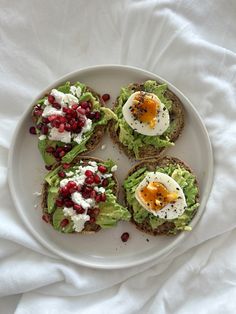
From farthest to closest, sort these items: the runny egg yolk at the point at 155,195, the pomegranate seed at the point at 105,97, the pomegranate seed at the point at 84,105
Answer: the pomegranate seed at the point at 105,97, the pomegranate seed at the point at 84,105, the runny egg yolk at the point at 155,195

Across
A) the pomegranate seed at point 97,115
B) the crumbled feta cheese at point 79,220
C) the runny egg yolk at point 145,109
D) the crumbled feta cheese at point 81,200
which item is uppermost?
the runny egg yolk at point 145,109

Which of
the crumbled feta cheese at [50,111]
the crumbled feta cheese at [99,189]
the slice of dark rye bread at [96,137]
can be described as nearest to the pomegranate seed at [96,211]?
the crumbled feta cheese at [99,189]

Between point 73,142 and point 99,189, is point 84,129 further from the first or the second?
point 99,189

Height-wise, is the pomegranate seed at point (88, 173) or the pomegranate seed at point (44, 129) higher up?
the pomegranate seed at point (44, 129)

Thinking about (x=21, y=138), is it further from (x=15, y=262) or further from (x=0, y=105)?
(x=15, y=262)

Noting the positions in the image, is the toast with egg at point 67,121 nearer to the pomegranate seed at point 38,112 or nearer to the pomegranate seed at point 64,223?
the pomegranate seed at point 38,112

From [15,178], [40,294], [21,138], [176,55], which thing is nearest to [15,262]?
[40,294]

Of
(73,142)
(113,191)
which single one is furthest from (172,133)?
(73,142)
